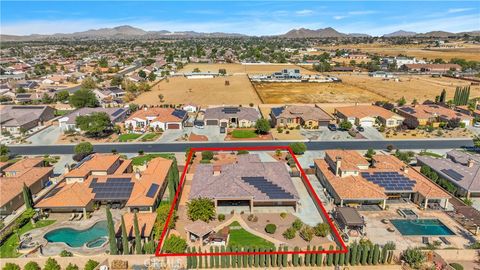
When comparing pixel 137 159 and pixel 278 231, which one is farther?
pixel 137 159

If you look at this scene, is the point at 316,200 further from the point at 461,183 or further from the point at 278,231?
the point at 461,183

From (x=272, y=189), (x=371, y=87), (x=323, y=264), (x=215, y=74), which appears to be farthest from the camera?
(x=215, y=74)

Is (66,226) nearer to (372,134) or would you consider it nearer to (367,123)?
(372,134)

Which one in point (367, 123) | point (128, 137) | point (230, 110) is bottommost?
point (128, 137)

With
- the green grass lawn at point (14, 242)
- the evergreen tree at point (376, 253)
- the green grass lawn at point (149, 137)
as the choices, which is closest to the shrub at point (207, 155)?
the green grass lawn at point (149, 137)

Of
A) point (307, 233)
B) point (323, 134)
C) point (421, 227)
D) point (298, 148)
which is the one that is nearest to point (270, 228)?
point (307, 233)

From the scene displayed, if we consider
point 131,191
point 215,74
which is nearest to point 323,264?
point 131,191
